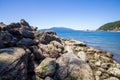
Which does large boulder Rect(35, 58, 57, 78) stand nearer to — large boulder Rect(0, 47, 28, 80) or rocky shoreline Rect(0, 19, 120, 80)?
rocky shoreline Rect(0, 19, 120, 80)

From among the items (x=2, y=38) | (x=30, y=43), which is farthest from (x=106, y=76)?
(x=2, y=38)

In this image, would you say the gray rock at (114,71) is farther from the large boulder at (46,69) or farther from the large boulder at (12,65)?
the large boulder at (12,65)

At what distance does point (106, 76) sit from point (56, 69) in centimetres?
479

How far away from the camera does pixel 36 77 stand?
1231 centimetres

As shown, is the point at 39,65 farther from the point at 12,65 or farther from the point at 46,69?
the point at 12,65

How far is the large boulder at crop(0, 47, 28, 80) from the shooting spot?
9520 millimetres

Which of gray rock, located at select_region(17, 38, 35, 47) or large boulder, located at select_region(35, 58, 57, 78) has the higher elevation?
gray rock, located at select_region(17, 38, 35, 47)

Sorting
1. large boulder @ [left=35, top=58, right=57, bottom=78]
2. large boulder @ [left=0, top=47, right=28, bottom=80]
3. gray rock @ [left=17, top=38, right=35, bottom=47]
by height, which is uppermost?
gray rock @ [left=17, top=38, right=35, bottom=47]

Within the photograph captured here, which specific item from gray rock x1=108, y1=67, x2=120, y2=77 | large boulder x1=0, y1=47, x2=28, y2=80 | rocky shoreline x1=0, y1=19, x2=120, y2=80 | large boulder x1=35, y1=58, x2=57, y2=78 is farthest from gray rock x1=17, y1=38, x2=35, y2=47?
gray rock x1=108, y1=67, x2=120, y2=77

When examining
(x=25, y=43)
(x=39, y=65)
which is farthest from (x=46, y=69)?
(x=25, y=43)

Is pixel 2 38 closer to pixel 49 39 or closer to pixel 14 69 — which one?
pixel 14 69

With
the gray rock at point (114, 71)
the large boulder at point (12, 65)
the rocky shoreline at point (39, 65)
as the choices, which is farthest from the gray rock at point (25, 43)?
the gray rock at point (114, 71)

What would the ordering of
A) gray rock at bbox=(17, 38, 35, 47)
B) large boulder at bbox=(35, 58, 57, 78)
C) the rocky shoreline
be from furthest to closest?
gray rock at bbox=(17, 38, 35, 47) → large boulder at bbox=(35, 58, 57, 78) → the rocky shoreline

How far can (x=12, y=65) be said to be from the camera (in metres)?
10.0
